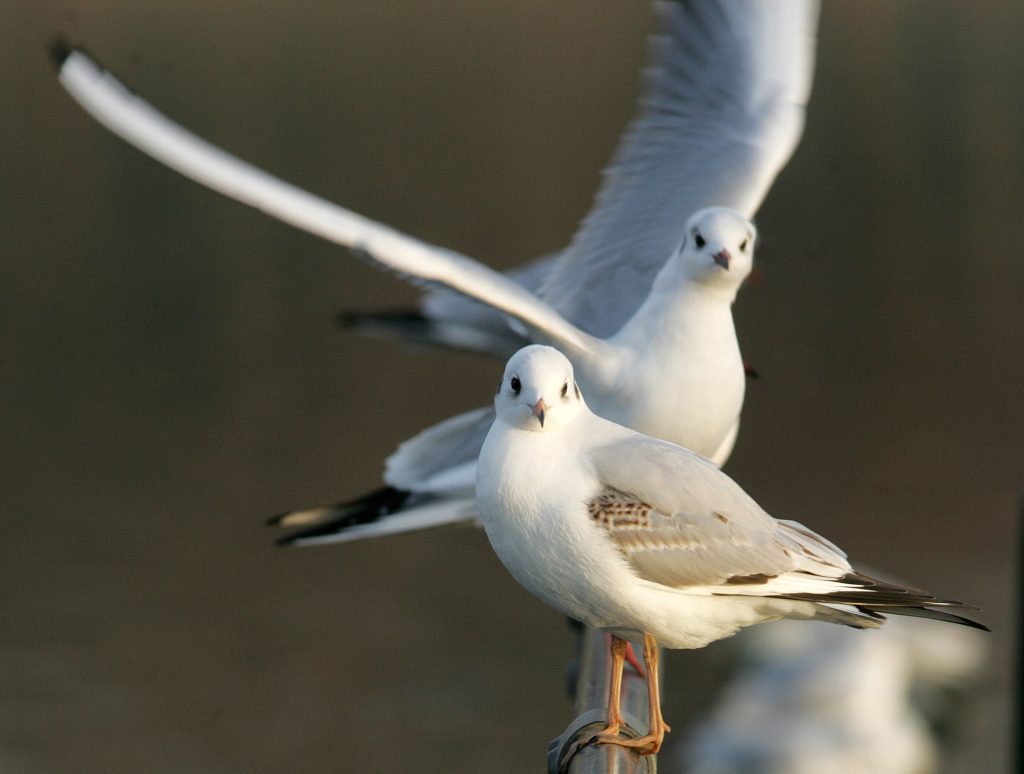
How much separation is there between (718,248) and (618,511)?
1145 mm

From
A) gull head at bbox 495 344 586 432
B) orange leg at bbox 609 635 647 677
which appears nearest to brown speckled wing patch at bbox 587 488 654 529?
gull head at bbox 495 344 586 432

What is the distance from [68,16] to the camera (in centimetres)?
2455

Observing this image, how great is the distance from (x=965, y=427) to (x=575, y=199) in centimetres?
677

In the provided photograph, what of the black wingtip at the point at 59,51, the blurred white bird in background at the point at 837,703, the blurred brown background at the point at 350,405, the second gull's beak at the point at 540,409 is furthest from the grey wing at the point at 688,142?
the blurred brown background at the point at 350,405

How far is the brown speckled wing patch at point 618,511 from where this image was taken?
9.51 ft

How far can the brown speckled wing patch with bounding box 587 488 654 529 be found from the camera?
2898 millimetres

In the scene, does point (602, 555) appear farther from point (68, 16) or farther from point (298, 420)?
point (68, 16)

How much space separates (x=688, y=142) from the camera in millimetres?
4945

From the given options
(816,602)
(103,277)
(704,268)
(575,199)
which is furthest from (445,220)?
(816,602)

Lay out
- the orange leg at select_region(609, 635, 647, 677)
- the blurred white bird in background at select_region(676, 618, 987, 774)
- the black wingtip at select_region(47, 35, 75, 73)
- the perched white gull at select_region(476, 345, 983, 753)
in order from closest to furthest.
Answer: the perched white gull at select_region(476, 345, 983, 753), the orange leg at select_region(609, 635, 647, 677), the black wingtip at select_region(47, 35, 75, 73), the blurred white bird in background at select_region(676, 618, 987, 774)

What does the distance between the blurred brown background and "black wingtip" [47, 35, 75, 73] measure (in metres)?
4.87

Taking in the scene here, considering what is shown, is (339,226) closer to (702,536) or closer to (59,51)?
(59,51)

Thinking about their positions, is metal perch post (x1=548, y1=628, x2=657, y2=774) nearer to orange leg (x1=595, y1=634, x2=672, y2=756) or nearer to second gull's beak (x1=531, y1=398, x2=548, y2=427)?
orange leg (x1=595, y1=634, x2=672, y2=756)

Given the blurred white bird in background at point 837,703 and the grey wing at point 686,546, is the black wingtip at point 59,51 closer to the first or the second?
the grey wing at point 686,546
